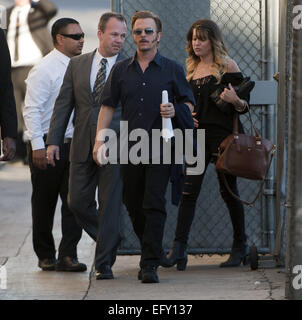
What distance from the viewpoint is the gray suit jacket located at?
753 cm

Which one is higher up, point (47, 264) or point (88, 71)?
point (88, 71)

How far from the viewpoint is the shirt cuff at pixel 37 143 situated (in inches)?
312

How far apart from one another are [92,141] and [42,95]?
0.78 metres

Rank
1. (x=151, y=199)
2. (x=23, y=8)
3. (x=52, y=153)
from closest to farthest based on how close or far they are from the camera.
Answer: (x=151, y=199) → (x=52, y=153) → (x=23, y=8)

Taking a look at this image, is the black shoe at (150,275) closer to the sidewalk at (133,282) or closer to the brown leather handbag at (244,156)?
the sidewalk at (133,282)

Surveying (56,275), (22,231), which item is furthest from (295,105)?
(22,231)

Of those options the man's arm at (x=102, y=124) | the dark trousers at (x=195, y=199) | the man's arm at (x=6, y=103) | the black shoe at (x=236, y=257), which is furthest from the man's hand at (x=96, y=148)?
the black shoe at (x=236, y=257)

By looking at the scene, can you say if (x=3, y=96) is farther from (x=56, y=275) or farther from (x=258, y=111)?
(x=258, y=111)

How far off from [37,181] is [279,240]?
2.00m

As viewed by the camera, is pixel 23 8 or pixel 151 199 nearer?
pixel 151 199

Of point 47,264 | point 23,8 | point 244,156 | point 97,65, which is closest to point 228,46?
point 244,156

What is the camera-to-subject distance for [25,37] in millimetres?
26250

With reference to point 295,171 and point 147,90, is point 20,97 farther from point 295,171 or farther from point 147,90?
Result: point 295,171

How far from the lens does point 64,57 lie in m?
8.19
